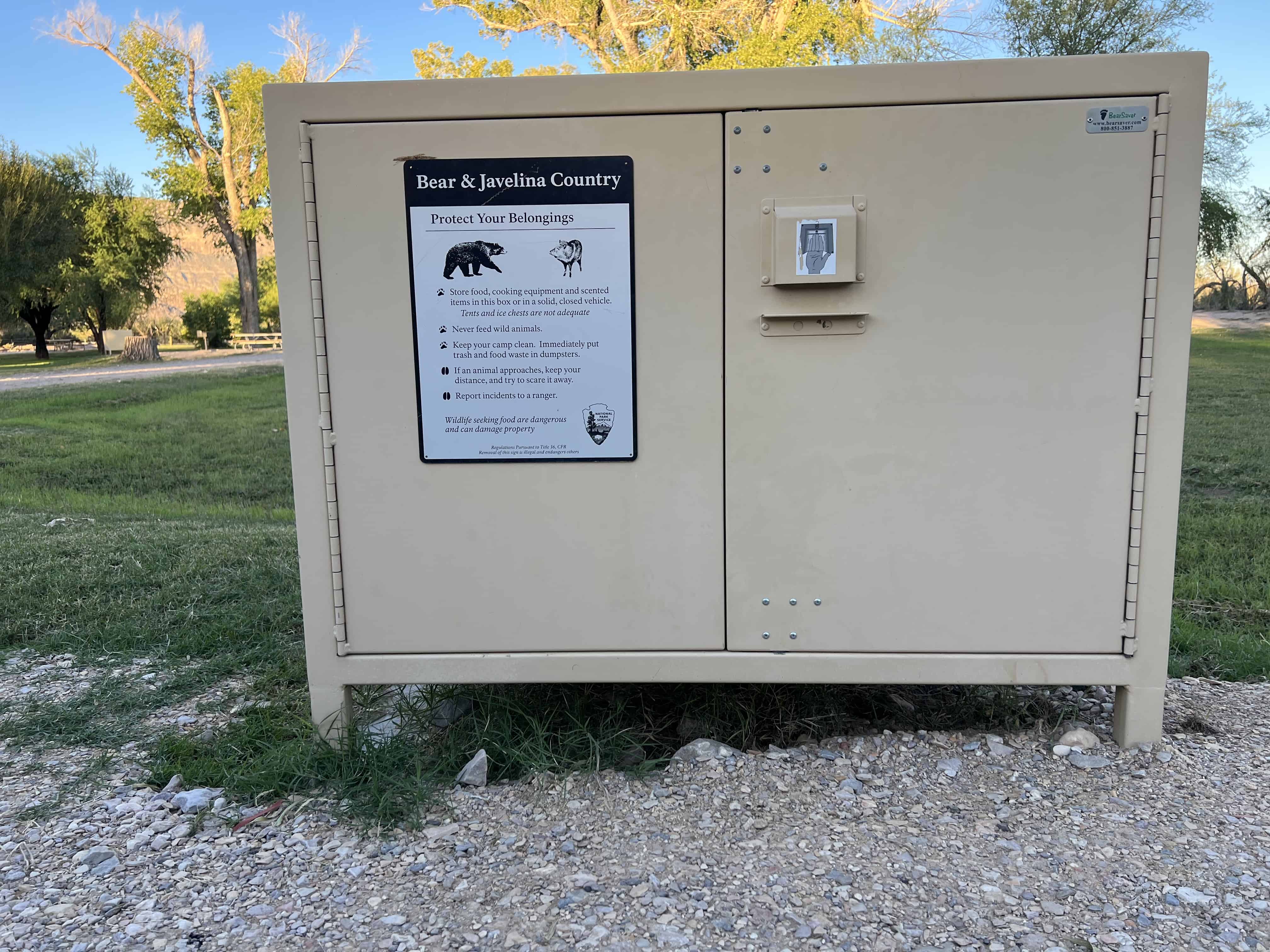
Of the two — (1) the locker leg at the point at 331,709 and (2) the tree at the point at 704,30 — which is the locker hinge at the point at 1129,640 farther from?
(2) the tree at the point at 704,30

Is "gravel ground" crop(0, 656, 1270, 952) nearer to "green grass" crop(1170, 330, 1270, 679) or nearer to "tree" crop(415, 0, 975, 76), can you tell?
"green grass" crop(1170, 330, 1270, 679)

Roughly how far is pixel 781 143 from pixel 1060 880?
2352 millimetres

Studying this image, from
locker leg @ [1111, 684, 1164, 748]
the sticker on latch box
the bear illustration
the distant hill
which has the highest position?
the distant hill

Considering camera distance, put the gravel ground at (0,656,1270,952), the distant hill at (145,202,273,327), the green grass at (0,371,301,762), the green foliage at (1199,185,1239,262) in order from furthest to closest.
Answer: the distant hill at (145,202,273,327), the green foliage at (1199,185,1239,262), the green grass at (0,371,301,762), the gravel ground at (0,656,1270,952)

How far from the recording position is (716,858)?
2615mm

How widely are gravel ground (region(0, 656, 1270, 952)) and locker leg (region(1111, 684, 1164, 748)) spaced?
0.19 feet

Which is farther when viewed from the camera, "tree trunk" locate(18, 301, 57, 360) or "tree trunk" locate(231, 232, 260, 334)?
"tree trunk" locate(231, 232, 260, 334)

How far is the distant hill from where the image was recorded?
3788cm

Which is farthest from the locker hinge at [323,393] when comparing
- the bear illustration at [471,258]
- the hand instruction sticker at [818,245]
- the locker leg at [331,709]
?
the hand instruction sticker at [818,245]

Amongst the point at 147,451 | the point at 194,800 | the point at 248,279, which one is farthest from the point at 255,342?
the point at 194,800

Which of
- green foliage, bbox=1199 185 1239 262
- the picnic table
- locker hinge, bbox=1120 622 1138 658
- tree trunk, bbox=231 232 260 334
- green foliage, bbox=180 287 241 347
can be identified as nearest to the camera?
locker hinge, bbox=1120 622 1138 658

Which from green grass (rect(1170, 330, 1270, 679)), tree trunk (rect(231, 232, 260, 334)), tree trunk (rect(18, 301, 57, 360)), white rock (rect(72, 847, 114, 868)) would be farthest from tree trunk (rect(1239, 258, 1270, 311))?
tree trunk (rect(18, 301, 57, 360))

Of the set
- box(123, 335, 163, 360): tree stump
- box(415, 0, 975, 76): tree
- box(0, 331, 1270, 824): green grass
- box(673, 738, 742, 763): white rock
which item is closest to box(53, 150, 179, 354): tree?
box(123, 335, 163, 360): tree stump

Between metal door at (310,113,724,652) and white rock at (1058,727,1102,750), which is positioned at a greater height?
metal door at (310,113,724,652)
